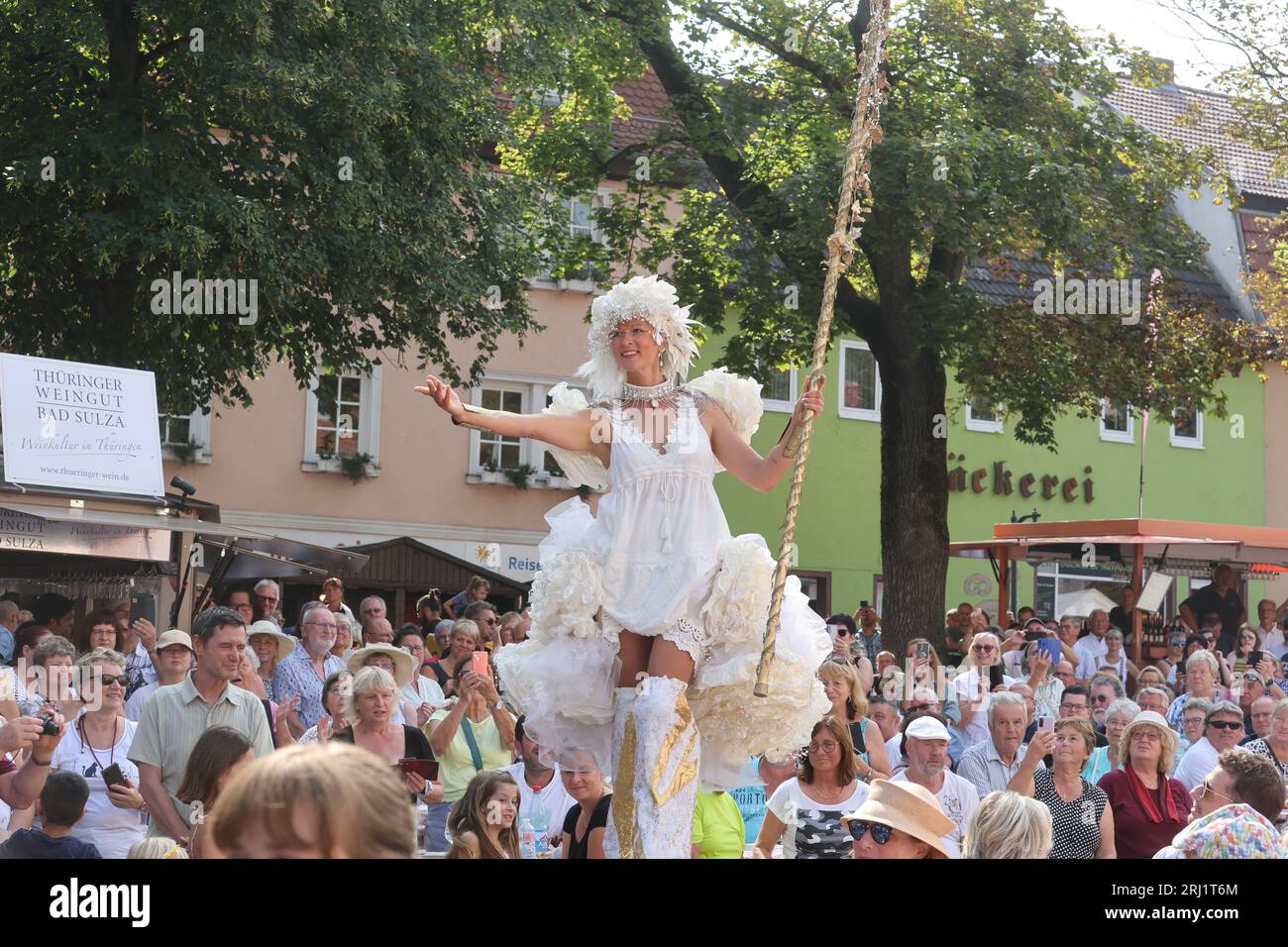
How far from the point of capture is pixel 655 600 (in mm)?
5855

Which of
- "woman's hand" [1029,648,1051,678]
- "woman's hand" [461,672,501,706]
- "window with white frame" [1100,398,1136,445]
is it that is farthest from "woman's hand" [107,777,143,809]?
"window with white frame" [1100,398,1136,445]

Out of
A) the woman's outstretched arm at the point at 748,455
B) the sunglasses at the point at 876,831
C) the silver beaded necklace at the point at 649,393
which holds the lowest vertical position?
the sunglasses at the point at 876,831

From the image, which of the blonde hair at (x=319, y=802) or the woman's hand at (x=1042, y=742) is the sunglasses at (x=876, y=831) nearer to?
the woman's hand at (x=1042, y=742)

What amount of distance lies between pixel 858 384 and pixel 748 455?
2544 cm

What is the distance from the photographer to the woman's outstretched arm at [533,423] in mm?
5781

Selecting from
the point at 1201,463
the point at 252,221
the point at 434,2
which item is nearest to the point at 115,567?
the point at 252,221

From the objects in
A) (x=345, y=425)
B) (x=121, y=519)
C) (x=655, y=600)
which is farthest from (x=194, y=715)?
(x=345, y=425)

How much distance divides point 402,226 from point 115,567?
18.8 ft

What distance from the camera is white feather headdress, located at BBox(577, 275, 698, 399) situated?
6.15 metres

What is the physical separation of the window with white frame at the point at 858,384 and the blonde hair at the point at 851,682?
2122 cm

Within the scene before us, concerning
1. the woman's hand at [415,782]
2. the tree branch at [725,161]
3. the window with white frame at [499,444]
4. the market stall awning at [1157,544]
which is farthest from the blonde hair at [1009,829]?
the window with white frame at [499,444]

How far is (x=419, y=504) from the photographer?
91.2 feet
